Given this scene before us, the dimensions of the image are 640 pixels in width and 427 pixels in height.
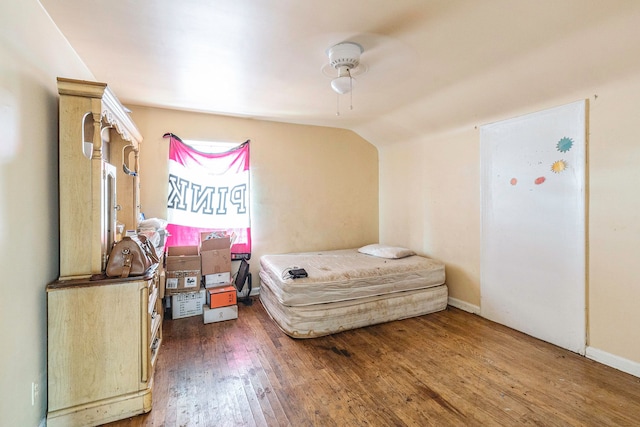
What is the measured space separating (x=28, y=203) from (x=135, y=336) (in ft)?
3.04

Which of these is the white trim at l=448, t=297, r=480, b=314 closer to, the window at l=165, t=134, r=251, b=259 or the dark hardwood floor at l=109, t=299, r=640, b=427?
the dark hardwood floor at l=109, t=299, r=640, b=427

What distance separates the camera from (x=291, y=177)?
4.14 m

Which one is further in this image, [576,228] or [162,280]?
[162,280]

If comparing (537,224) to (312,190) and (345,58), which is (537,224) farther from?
(312,190)

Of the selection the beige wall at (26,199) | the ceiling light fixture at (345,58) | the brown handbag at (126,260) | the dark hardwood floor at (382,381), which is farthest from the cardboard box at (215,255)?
the ceiling light fixture at (345,58)

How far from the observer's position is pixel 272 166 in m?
4.02

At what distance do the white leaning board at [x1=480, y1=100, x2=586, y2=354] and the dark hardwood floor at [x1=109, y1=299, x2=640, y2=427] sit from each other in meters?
0.28

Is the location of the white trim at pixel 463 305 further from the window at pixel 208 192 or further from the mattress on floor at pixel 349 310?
the window at pixel 208 192

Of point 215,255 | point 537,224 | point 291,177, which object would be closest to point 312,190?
point 291,177

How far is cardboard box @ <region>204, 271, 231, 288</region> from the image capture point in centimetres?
330

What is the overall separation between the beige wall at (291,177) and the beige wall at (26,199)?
170 centimetres

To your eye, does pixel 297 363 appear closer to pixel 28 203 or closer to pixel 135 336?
pixel 135 336

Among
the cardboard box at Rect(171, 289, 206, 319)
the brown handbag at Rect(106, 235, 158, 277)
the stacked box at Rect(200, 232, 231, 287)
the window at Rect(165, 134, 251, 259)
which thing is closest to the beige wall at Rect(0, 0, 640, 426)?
the window at Rect(165, 134, 251, 259)

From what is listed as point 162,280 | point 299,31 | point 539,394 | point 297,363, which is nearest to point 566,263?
point 539,394
